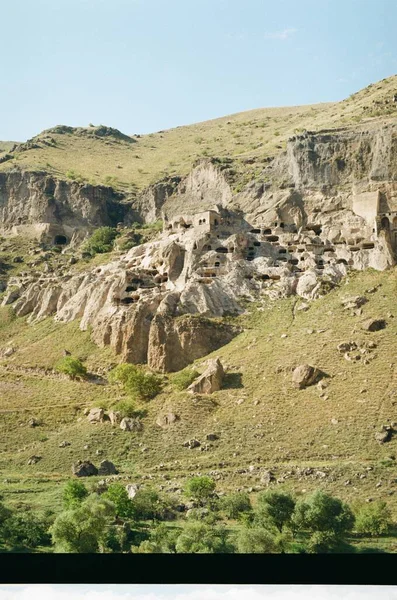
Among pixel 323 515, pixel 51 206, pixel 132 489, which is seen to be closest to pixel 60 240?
pixel 51 206

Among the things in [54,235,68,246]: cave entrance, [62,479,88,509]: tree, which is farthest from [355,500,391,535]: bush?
[54,235,68,246]: cave entrance

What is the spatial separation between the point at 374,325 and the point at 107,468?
12564mm

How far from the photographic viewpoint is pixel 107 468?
72.4 ft

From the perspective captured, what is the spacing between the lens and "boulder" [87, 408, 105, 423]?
1005 inches

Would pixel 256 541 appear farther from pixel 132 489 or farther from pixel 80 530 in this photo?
pixel 132 489

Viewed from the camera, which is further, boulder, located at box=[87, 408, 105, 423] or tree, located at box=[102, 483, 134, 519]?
boulder, located at box=[87, 408, 105, 423]

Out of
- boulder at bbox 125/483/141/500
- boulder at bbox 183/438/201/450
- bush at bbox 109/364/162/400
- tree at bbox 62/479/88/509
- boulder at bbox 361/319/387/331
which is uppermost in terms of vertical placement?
boulder at bbox 361/319/387/331

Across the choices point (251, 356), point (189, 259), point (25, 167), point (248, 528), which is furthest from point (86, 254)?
point (248, 528)

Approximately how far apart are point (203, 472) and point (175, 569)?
46.7ft

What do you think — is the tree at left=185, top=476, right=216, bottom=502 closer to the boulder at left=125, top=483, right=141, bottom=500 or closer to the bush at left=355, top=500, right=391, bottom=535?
the boulder at left=125, top=483, right=141, bottom=500

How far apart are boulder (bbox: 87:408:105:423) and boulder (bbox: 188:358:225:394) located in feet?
11.7

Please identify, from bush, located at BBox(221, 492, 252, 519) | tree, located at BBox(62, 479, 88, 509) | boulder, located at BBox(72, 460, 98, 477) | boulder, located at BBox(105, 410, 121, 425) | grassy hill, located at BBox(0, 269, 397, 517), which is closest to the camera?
bush, located at BBox(221, 492, 252, 519)

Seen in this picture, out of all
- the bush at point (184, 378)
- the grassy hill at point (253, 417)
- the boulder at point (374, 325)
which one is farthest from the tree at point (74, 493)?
the boulder at point (374, 325)

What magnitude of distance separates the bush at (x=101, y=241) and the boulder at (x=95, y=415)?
23042 mm
